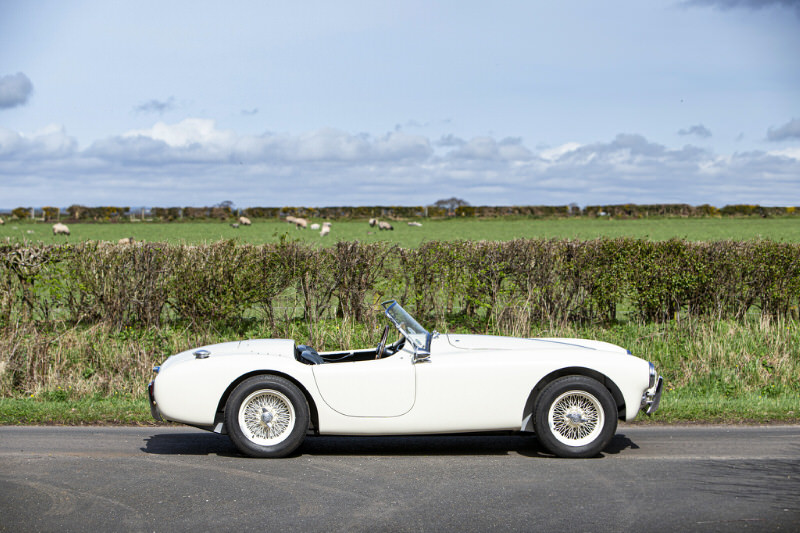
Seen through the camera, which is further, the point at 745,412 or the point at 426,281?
the point at 426,281

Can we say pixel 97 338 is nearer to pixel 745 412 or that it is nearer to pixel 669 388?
pixel 669 388

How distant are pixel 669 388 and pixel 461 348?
472 cm

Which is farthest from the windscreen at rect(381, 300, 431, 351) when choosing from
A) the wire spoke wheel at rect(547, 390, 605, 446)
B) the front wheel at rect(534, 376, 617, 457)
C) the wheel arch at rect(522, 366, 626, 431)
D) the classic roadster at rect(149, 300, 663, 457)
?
the wire spoke wheel at rect(547, 390, 605, 446)

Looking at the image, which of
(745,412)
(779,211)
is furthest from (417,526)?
(779,211)

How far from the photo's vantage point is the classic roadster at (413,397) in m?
6.70

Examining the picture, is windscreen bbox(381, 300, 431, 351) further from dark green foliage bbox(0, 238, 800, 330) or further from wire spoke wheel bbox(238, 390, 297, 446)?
dark green foliage bbox(0, 238, 800, 330)

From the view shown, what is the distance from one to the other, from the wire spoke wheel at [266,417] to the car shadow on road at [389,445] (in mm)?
352

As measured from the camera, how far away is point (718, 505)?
5438 mm

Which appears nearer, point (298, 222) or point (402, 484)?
point (402, 484)

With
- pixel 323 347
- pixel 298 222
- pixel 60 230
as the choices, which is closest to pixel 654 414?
pixel 323 347

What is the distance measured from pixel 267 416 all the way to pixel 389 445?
1374 mm

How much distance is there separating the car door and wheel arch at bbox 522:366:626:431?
1.01 m

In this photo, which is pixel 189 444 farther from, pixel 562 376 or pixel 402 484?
pixel 562 376

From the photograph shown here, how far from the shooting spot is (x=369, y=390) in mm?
6727
